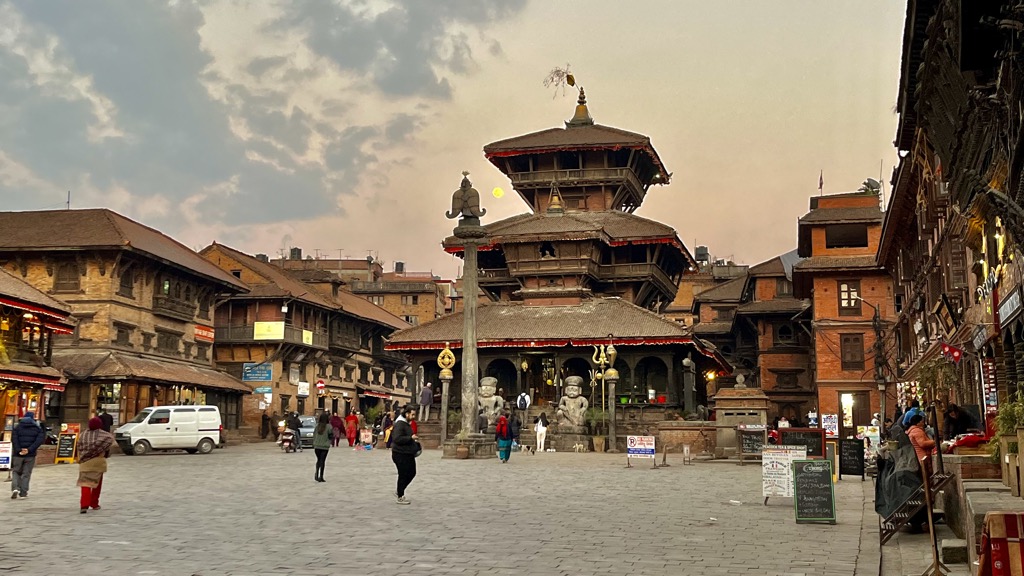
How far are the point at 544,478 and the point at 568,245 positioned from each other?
3255cm

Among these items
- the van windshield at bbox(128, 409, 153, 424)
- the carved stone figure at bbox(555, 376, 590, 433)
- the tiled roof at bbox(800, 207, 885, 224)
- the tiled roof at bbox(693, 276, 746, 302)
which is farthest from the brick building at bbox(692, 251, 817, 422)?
the van windshield at bbox(128, 409, 153, 424)

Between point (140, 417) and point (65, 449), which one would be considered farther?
point (140, 417)

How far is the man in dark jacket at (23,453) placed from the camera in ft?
59.9

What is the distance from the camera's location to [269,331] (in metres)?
59.9

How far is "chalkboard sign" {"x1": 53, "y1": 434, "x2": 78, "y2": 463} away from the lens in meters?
31.6

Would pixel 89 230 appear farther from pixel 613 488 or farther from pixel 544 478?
pixel 613 488

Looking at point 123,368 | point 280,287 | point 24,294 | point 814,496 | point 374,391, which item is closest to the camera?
point 814,496

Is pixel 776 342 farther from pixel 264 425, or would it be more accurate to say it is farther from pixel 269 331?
pixel 264 425

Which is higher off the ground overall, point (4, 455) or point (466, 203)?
point (466, 203)

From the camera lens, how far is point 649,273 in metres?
56.2

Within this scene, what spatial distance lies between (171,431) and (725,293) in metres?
51.5

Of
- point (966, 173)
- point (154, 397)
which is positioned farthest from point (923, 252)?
point (154, 397)

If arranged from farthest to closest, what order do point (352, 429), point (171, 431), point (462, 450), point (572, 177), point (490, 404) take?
point (572, 177) < point (352, 429) < point (490, 404) < point (171, 431) < point (462, 450)

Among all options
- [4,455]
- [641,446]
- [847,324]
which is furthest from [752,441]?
[847,324]
